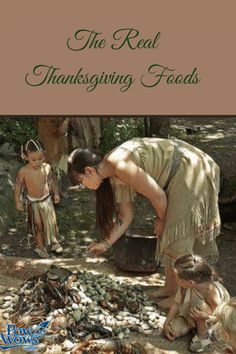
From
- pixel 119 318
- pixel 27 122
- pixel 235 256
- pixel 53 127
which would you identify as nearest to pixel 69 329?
pixel 119 318

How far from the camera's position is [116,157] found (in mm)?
3490

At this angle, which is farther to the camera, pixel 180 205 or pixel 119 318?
pixel 119 318

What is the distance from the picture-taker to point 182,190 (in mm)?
3746

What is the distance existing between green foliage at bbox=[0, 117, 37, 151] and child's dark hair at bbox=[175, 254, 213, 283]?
221 inches

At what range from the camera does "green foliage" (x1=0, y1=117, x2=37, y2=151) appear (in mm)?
8664

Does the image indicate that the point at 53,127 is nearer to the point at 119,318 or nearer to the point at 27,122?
the point at 27,122

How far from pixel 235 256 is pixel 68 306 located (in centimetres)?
240

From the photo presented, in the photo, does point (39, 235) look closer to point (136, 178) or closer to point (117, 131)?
point (136, 178)

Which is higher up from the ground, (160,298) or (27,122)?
(27,122)

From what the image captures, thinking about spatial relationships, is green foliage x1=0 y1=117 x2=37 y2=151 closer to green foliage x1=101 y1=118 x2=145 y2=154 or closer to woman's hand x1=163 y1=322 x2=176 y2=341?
green foliage x1=101 y1=118 x2=145 y2=154

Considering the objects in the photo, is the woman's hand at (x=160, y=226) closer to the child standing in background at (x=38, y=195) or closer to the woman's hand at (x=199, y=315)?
the woman's hand at (x=199, y=315)

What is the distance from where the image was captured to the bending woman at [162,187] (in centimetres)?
349

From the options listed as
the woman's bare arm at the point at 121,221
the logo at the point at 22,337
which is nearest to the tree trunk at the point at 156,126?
the woman's bare arm at the point at 121,221

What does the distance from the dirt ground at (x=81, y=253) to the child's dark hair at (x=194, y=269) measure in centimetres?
63
